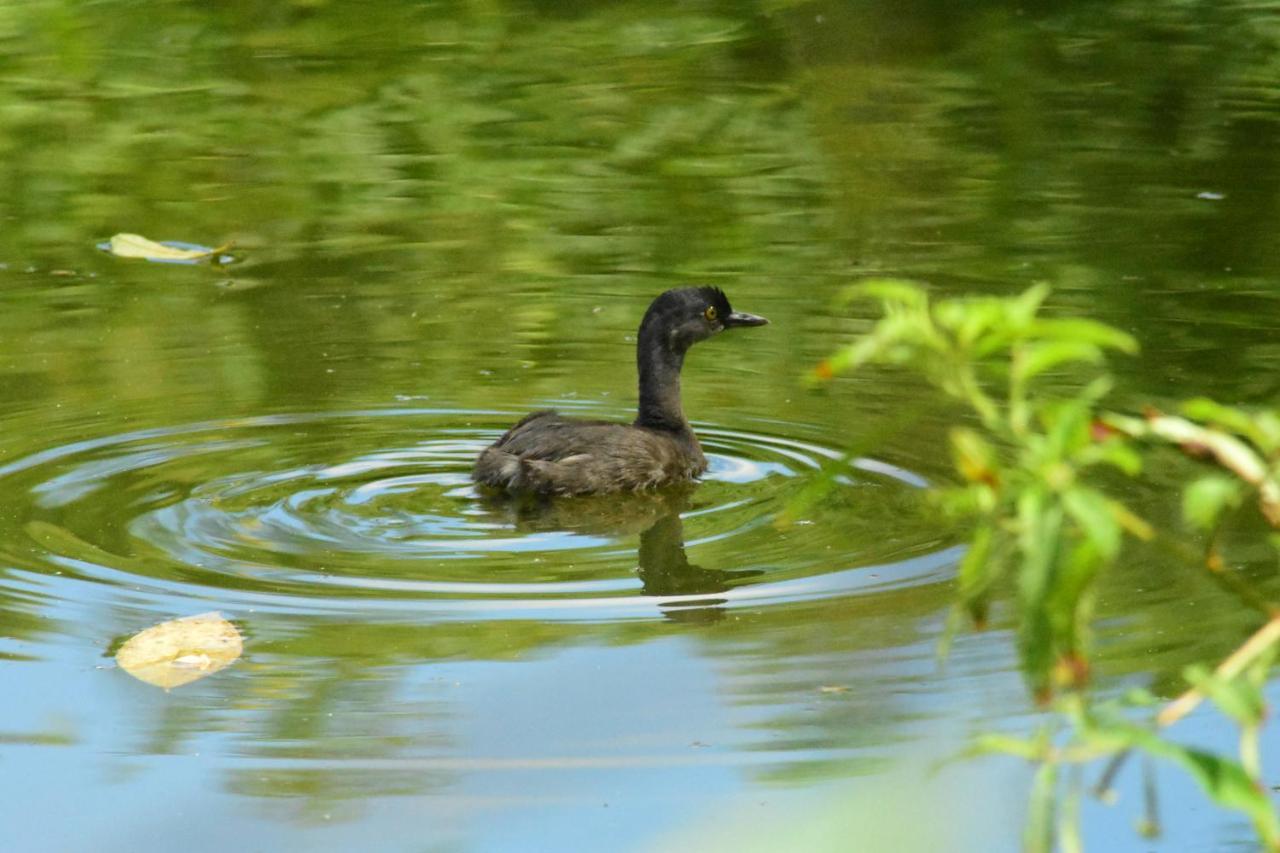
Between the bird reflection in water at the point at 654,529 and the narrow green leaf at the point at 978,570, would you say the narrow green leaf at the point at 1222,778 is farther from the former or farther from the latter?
the bird reflection in water at the point at 654,529

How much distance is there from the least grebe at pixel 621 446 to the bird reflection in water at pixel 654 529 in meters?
0.06

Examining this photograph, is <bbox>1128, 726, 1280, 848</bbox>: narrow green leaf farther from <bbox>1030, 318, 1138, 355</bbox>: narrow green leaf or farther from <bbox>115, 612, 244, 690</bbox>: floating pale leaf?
<bbox>115, 612, 244, 690</bbox>: floating pale leaf

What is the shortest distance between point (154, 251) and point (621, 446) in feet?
14.2

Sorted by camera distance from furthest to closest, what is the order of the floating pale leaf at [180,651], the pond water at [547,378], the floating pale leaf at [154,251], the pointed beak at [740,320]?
the floating pale leaf at [154,251]
the pointed beak at [740,320]
the floating pale leaf at [180,651]
the pond water at [547,378]

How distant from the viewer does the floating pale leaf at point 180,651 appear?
5.62 metres

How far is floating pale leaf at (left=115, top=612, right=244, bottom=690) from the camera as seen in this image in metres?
5.62

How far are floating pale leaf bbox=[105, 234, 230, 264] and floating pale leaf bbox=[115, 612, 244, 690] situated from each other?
5.51m

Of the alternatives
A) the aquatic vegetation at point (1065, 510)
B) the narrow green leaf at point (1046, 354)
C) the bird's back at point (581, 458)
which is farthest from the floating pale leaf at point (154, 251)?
the narrow green leaf at point (1046, 354)

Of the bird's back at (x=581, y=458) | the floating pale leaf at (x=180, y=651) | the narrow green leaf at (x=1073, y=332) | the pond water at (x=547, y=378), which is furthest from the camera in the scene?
the bird's back at (x=581, y=458)

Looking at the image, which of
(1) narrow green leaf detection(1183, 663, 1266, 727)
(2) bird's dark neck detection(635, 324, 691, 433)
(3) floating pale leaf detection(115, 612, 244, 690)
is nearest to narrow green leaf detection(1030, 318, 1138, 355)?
(1) narrow green leaf detection(1183, 663, 1266, 727)

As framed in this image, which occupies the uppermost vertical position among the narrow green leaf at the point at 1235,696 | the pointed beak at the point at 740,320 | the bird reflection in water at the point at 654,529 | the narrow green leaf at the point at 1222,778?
the narrow green leaf at the point at 1235,696

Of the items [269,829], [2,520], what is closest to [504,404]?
[2,520]

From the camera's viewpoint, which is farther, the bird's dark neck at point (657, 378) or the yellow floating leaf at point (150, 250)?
the yellow floating leaf at point (150, 250)

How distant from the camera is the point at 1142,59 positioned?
52.5 feet
